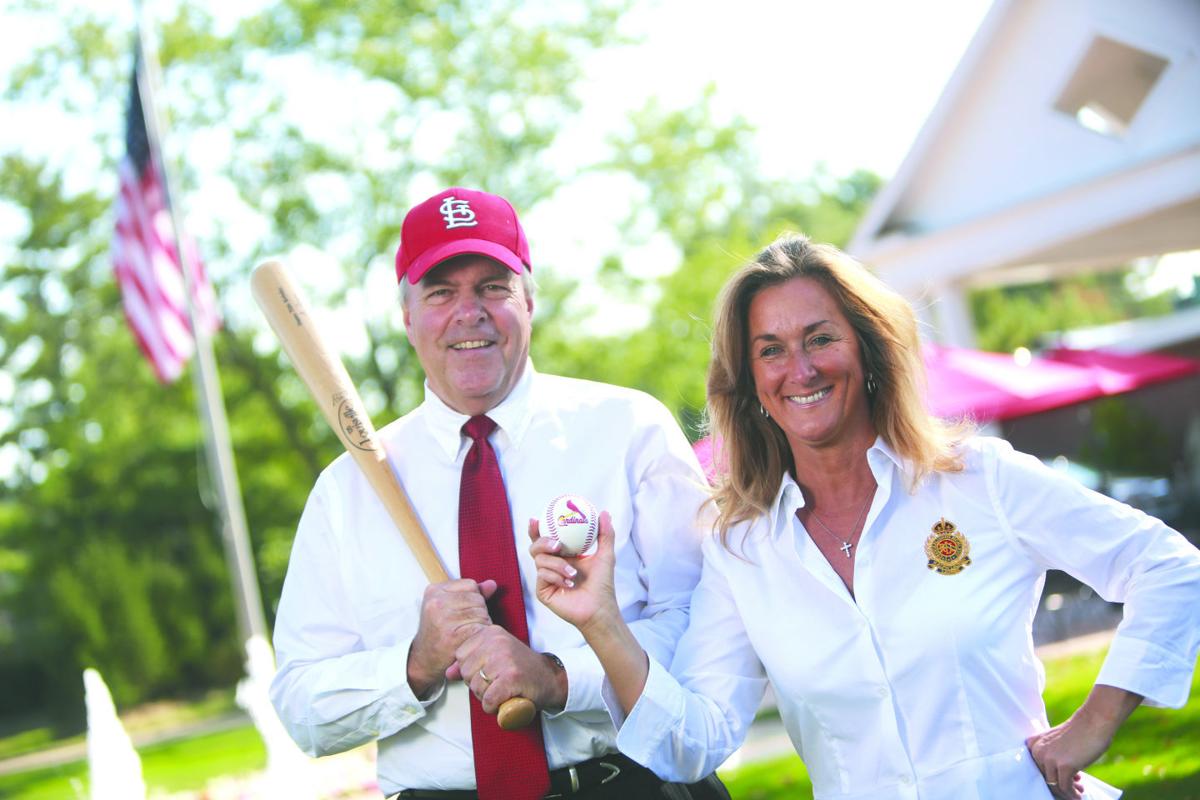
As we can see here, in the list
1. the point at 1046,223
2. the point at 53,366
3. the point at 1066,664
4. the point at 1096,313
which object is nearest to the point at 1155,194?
the point at 1046,223

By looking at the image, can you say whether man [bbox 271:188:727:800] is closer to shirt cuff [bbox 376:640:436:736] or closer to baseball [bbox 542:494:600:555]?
shirt cuff [bbox 376:640:436:736]

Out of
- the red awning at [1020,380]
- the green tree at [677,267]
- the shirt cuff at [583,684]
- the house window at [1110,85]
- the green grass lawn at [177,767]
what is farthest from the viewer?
the green tree at [677,267]

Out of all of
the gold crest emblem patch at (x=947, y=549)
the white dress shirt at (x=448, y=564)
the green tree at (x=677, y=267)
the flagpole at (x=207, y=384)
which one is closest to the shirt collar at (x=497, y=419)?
the white dress shirt at (x=448, y=564)

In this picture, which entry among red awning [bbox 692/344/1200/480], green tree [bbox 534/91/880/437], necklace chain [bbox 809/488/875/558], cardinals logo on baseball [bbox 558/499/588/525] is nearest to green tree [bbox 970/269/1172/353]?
green tree [bbox 534/91/880/437]

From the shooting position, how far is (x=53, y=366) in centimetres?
2444

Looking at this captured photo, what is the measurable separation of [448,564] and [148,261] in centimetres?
1053

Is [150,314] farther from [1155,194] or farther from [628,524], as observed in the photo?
[628,524]

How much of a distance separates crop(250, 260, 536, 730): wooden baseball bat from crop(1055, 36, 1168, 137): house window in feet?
33.2

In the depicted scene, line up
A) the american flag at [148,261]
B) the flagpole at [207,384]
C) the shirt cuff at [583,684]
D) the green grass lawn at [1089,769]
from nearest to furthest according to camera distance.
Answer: the shirt cuff at [583,684] < the green grass lawn at [1089,769] < the american flag at [148,261] < the flagpole at [207,384]

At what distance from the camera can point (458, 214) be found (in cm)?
356

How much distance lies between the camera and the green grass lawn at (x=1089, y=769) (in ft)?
18.9

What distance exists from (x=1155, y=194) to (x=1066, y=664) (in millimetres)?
4401

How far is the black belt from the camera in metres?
3.29

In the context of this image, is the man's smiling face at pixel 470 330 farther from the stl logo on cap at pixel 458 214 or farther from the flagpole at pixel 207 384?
the flagpole at pixel 207 384
